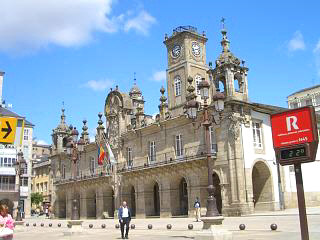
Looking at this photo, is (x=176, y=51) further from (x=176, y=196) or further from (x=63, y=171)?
(x=63, y=171)

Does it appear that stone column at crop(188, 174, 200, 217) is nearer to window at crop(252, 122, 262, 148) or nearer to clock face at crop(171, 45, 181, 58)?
window at crop(252, 122, 262, 148)

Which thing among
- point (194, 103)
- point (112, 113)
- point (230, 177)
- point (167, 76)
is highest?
point (167, 76)

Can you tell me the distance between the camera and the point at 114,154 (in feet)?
140

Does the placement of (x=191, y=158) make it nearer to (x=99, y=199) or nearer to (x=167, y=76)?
(x=167, y=76)

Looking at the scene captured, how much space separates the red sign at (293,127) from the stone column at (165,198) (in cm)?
2817

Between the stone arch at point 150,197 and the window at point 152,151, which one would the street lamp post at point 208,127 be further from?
the stone arch at point 150,197

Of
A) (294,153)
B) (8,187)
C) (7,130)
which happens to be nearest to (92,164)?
(8,187)

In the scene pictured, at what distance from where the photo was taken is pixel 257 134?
1245 inches

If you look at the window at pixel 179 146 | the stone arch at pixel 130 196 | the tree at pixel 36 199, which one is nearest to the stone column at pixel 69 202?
the stone arch at pixel 130 196

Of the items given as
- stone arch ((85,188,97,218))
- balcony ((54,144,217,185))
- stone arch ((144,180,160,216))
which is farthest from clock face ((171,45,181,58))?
stone arch ((85,188,97,218))

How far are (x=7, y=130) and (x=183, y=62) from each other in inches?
1149

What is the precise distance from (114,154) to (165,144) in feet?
28.0

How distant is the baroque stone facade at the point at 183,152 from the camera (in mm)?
30000

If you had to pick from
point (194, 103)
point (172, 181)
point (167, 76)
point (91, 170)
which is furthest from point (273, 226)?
point (91, 170)
